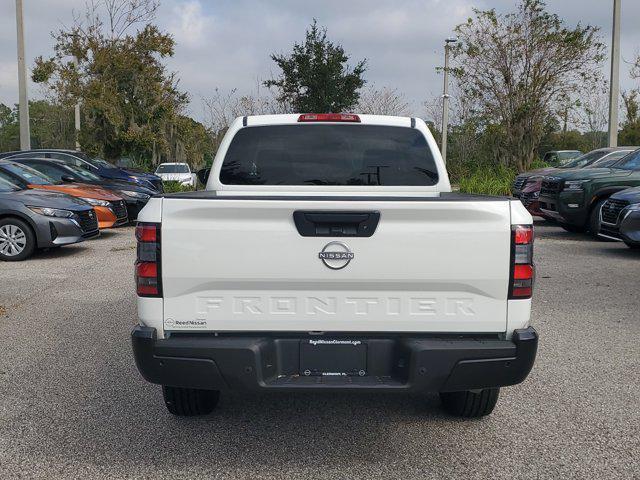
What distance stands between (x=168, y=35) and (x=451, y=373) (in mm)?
22464

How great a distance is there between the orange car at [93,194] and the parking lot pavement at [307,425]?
23.3ft

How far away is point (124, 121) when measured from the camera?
77.9ft

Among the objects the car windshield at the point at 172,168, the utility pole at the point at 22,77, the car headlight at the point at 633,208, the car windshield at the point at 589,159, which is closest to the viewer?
the car headlight at the point at 633,208

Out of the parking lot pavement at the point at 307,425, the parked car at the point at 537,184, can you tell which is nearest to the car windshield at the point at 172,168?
the parked car at the point at 537,184

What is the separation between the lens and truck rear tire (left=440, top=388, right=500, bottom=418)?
4.12m

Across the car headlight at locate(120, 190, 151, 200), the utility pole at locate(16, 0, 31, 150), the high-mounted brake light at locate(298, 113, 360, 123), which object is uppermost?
the utility pole at locate(16, 0, 31, 150)

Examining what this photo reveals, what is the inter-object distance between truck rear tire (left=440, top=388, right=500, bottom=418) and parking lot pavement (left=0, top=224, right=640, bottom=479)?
0.07m

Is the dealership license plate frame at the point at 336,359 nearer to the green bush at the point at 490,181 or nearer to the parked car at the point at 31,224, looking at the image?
the parked car at the point at 31,224

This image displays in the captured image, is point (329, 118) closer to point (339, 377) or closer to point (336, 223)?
point (336, 223)

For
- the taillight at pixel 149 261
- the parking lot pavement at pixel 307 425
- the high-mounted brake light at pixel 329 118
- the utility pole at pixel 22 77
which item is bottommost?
the parking lot pavement at pixel 307 425

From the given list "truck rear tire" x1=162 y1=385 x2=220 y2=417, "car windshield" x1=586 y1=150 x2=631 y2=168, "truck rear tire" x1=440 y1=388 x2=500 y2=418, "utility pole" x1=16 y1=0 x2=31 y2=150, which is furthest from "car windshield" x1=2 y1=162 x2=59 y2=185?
"car windshield" x1=586 y1=150 x2=631 y2=168

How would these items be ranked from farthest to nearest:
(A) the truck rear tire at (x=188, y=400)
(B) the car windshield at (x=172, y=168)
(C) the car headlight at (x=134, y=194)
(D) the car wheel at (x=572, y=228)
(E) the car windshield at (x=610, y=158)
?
(B) the car windshield at (x=172, y=168), (E) the car windshield at (x=610, y=158), (C) the car headlight at (x=134, y=194), (D) the car wheel at (x=572, y=228), (A) the truck rear tire at (x=188, y=400)

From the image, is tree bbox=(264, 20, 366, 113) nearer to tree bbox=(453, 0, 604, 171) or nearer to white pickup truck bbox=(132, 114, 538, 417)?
tree bbox=(453, 0, 604, 171)

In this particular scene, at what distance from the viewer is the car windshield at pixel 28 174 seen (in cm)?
1277
